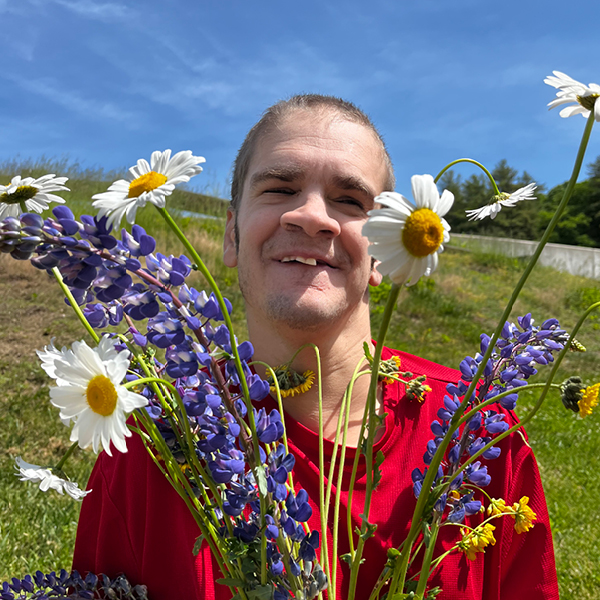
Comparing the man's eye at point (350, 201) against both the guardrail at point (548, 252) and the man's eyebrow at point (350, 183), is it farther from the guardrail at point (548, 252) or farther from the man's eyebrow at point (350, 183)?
the guardrail at point (548, 252)

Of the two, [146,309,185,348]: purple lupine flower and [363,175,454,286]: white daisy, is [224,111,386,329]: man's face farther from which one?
[363,175,454,286]: white daisy

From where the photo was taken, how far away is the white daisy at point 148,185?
1.97 feet

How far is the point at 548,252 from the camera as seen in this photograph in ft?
67.3

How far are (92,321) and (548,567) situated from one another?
144 cm

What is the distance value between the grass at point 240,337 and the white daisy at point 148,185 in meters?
2.92

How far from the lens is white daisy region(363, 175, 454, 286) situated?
0.54 m

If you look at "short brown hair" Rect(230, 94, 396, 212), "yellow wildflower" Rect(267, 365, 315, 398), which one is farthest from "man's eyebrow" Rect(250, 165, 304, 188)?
"yellow wildflower" Rect(267, 365, 315, 398)

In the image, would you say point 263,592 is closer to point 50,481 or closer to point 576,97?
point 50,481

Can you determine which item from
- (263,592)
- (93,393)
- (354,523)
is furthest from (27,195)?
(354,523)

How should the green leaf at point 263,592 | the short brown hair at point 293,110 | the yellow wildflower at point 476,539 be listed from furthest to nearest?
1. the short brown hair at point 293,110
2. the yellow wildflower at point 476,539
3. the green leaf at point 263,592

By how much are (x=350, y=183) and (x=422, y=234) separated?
3.41ft

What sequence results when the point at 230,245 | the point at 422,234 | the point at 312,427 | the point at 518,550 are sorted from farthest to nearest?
the point at 230,245
the point at 312,427
the point at 518,550
the point at 422,234

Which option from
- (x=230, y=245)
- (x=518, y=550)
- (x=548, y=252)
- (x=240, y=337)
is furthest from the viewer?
(x=548, y=252)

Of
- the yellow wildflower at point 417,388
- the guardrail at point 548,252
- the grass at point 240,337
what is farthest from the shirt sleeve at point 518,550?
the guardrail at point 548,252
